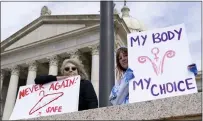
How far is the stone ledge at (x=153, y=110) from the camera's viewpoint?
3.47 metres

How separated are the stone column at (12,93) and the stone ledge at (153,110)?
Result: 37.5 meters

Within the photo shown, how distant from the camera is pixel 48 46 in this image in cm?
4341

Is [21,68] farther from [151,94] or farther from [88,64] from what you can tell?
[151,94]

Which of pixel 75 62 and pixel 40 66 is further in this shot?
pixel 40 66

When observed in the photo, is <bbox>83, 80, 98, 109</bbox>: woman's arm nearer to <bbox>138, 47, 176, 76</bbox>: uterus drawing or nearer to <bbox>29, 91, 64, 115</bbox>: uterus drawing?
<bbox>29, 91, 64, 115</bbox>: uterus drawing

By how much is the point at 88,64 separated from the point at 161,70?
127ft

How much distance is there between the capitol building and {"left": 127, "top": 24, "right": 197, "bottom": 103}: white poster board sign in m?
31.3

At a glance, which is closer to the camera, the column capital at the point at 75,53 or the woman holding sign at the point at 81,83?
the woman holding sign at the point at 81,83

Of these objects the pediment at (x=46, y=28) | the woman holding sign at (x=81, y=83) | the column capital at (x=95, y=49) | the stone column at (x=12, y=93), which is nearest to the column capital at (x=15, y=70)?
the stone column at (x=12, y=93)

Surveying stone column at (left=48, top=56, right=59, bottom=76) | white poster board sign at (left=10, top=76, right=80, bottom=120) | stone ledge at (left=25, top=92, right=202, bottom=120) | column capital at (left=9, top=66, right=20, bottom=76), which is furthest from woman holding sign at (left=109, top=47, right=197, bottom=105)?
column capital at (left=9, top=66, right=20, bottom=76)

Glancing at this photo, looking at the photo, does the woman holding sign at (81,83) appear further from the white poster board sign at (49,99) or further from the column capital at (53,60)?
the column capital at (53,60)

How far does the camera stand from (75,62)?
→ 22.6 feet

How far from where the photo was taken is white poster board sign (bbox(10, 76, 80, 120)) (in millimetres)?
5301

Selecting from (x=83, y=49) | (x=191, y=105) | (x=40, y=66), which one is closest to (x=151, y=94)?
(x=191, y=105)
